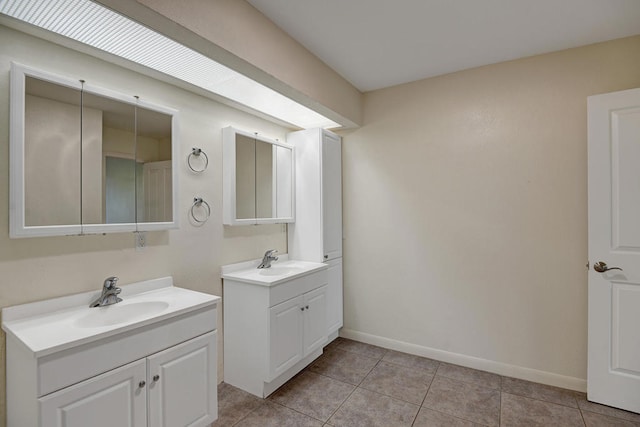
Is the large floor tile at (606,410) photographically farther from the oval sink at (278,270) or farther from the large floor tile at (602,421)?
the oval sink at (278,270)

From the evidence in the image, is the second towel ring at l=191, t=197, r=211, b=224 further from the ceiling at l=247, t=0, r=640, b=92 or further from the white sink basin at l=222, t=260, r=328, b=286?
the ceiling at l=247, t=0, r=640, b=92

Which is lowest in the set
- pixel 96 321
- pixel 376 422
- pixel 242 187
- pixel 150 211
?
pixel 376 422

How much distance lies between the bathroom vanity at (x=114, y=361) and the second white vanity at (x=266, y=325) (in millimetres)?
448

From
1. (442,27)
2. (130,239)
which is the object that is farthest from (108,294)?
(442,27)

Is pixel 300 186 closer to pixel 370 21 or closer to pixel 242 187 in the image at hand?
pixel 242 187

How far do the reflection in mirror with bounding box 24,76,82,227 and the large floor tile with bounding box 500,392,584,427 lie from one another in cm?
283

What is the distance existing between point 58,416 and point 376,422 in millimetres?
1659

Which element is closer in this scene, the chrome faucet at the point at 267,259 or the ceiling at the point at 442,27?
the ceiling at the point at 442,27

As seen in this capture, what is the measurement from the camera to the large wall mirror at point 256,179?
2.44m

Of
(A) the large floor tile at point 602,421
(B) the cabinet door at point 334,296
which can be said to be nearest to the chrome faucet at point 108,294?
(B) the cabinet door at point 334,296

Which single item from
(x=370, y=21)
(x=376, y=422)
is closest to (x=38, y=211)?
(x=370, y=21)

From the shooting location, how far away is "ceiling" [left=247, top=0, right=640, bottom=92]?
1.79 m

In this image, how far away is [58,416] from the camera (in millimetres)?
1189

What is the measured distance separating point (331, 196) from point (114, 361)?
2186 millimetres
